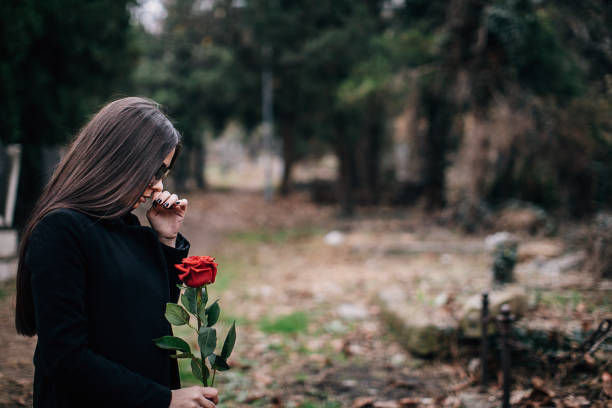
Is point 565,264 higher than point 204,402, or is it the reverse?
point 204,402

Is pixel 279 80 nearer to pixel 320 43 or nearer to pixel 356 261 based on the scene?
pixel 320 43

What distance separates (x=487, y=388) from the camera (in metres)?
3.95

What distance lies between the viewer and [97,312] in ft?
5.30

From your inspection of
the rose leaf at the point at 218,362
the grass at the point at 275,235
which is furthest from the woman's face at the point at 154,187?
the grass at the point at 275,235

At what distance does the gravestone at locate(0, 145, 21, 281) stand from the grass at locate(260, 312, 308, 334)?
12.0ft

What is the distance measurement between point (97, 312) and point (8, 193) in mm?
5713

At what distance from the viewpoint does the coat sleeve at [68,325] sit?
1.48 m

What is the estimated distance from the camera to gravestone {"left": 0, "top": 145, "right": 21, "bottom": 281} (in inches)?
243

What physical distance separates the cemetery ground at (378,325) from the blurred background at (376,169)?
3 cm

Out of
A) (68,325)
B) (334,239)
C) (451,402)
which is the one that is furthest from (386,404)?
(334,239)

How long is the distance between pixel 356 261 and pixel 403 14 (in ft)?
26.3

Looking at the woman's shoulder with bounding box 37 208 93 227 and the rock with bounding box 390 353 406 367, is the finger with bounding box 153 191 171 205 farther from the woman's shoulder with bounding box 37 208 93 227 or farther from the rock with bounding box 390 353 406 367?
the rock with bounding box 390 353 406 367

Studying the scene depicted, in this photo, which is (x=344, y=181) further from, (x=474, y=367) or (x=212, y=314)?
(x=212, y=314)

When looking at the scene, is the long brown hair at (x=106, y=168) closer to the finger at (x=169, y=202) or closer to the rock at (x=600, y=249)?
the finger at (x=169, y=202)
